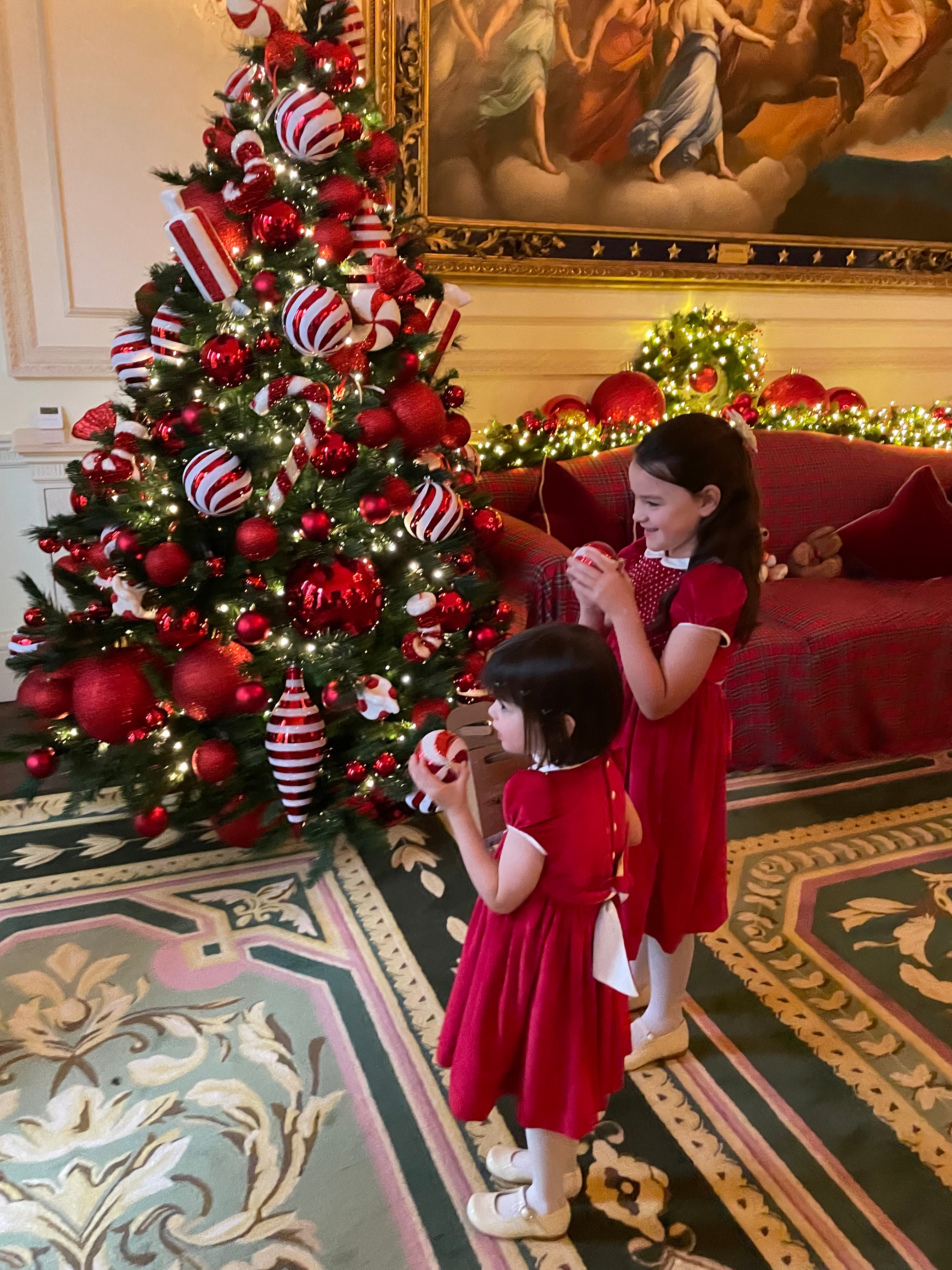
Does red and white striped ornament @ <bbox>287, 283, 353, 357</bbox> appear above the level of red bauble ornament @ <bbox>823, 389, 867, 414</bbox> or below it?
above

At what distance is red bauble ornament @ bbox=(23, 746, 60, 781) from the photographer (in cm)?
230

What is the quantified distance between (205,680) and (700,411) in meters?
2.24

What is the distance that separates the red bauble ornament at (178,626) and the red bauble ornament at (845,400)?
3017 millimetres

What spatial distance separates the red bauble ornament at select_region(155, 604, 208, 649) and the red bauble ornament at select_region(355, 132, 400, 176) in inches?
49.6

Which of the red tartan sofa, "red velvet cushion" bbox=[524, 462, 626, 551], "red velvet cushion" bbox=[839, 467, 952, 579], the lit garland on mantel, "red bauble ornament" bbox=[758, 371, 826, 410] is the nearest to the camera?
the red tartan sofa

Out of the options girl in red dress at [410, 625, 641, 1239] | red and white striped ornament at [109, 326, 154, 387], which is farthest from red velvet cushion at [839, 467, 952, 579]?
red and white striped ornament at [109, 326, 154, 387]

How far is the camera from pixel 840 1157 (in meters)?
1.58

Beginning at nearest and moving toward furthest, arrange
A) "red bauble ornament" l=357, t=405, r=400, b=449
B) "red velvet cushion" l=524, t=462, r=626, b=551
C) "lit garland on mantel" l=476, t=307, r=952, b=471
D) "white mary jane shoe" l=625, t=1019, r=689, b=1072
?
"white mary jane shoe" l=625, t=1019, r=689, b=1072, "red bauble ornament" l=357, t=405, r=400, b=449, "red velvet cushion" l=524, t=462, r=626, b=551, "lit garland on mantel" l=476, t=307, r=952, b=471

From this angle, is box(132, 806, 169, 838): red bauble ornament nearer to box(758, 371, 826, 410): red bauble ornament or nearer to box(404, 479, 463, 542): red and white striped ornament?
box(404, 479, 463, 542): red and white striped ornament

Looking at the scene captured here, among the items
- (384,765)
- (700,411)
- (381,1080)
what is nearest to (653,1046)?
(381,1080)

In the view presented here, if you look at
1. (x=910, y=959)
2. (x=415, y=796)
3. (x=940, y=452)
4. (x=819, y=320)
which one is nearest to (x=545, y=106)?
(x=819, y=320)

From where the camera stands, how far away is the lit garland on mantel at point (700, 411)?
338cm

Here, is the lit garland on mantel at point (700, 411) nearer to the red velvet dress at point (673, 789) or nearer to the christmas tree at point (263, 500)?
the christmas tree at point (263, 500)

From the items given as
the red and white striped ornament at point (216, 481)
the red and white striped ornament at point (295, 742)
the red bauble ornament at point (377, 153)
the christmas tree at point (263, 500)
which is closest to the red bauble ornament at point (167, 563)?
the christmas tree at point (263, 500)
